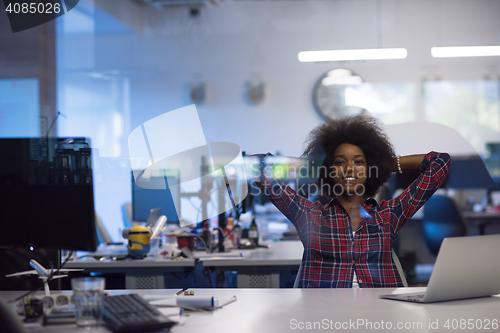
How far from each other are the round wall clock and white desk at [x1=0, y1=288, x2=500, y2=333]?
4137mm

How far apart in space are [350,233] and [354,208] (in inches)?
5.2

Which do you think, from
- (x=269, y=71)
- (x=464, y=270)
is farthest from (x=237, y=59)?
(x=464, y=270)

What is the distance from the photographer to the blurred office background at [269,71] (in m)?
5.19

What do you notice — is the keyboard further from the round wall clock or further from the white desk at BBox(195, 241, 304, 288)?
the round wall clock

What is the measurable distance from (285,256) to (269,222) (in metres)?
1.55

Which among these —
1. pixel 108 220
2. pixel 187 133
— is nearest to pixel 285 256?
pixel 187 133

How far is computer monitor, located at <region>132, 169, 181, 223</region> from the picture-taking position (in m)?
2.96

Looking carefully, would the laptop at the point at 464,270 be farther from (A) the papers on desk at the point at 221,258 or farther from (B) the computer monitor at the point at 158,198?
(B) the computer monitor at the point at 158,198

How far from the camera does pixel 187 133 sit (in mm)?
4320

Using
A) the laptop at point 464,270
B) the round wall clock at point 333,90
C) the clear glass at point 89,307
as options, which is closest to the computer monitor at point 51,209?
the clear glass at point 89,307

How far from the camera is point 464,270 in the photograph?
1.21 meters

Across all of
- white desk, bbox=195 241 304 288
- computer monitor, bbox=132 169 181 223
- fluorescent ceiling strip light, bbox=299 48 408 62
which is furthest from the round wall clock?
white desk, bbox=195 241 304 288

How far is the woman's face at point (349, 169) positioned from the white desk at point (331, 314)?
534 millimetres

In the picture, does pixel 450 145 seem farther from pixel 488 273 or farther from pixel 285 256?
pixel 488 273
